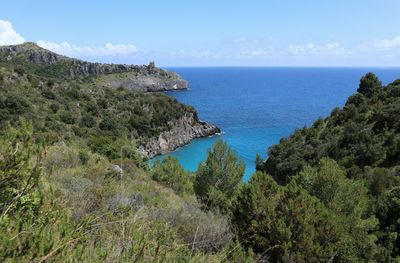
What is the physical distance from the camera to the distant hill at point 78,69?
323ft

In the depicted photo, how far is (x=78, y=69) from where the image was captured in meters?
108

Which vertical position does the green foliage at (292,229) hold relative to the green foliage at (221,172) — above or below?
above

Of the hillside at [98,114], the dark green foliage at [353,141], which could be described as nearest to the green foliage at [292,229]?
the dark green foliage at [353,141]

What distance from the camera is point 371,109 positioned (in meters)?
38.2

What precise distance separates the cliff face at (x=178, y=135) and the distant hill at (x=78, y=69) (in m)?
32.8

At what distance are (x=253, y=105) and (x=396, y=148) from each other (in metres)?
85.0

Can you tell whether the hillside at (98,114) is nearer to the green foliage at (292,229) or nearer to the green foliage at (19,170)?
the green foliage at (292,229)

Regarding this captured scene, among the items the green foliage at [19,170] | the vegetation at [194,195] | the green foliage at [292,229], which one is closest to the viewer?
the vegetation at [194,195]

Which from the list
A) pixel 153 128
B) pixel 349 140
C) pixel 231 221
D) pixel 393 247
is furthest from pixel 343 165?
pixel 153 128

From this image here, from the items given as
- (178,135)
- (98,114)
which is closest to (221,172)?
(98,114)

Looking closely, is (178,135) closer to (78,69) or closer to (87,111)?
(87,111)

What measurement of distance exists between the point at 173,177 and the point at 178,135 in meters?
42.1

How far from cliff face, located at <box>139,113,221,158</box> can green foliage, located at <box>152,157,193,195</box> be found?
99.2 feet

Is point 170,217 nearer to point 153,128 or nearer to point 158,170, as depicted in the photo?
point 158,170
